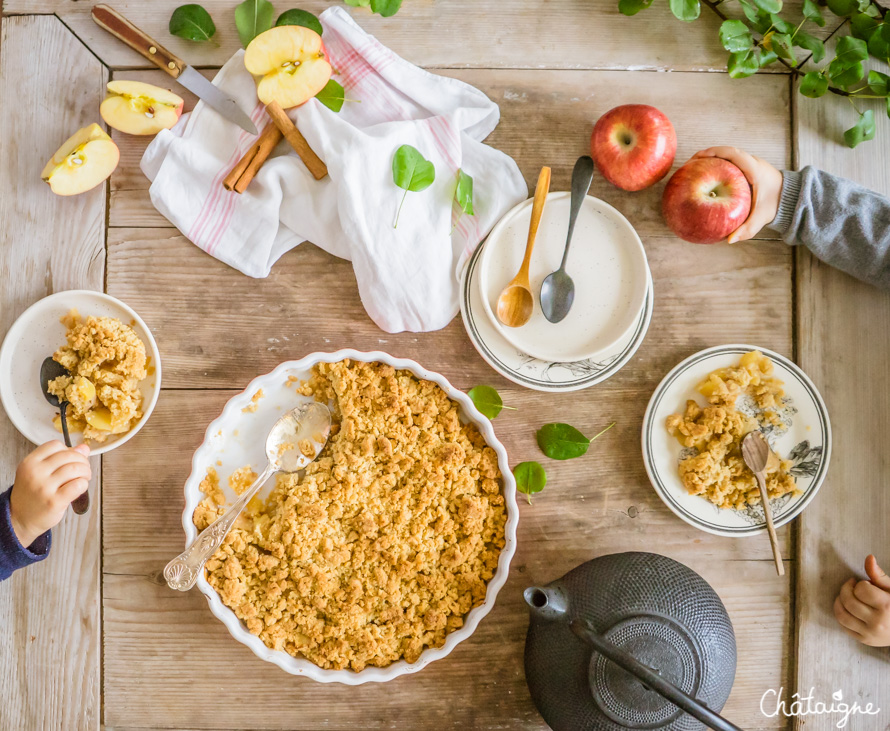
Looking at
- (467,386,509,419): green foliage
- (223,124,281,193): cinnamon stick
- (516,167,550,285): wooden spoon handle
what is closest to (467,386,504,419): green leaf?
(467,386,509,419): green foliage

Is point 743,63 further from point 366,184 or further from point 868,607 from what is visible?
point 868,607

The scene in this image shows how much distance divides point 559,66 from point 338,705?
139 cm

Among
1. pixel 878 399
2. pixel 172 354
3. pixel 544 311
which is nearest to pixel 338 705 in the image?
pixel 172 354

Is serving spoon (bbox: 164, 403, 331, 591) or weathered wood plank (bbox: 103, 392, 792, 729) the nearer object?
serving spoon (bbox: 164, 403, 331, 591)

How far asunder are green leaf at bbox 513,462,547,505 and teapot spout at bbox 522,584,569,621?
0.76 feet

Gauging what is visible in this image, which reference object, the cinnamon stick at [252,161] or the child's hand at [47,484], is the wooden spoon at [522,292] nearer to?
the cinnamon stick at [252,161]

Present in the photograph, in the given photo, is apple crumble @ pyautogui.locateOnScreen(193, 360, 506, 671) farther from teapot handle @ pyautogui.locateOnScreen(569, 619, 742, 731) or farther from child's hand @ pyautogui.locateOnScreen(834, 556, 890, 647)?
child's hand @ pyautogui.locateOnScreen(834, 556, 890, 647)

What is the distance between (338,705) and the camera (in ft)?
4.36

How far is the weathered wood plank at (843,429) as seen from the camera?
4.45 feet

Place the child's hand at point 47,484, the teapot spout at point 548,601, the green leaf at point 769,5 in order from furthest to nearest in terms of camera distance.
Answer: the green leaf at point 769,5
the child's hand at point 47,484
the teapot spout at point 548,601

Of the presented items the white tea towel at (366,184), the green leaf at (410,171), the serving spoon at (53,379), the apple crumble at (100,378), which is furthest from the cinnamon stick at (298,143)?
the serving spoon at (53,379)

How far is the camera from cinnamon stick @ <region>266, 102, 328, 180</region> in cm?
127

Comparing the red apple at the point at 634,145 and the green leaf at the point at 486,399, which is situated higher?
the red apple at the point at 634,145

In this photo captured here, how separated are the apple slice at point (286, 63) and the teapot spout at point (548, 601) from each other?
1.01 m
